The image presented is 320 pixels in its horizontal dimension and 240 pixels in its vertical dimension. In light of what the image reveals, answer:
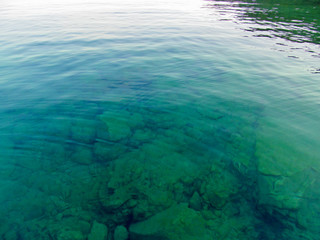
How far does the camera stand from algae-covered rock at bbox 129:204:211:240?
14.7 feet

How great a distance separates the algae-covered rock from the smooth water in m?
0.03

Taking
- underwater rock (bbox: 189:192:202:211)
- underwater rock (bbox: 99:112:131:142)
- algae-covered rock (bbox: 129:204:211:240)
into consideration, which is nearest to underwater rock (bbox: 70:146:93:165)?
underwater rock (bbox: 99:112:131:142)

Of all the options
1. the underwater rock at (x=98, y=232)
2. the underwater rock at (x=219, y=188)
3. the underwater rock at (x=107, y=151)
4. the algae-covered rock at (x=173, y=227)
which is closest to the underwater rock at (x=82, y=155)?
the underwater rock at (x=107, y=151)

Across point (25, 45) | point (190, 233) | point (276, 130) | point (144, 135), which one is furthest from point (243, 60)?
point (25, 45)

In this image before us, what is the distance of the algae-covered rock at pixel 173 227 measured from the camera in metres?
4.48

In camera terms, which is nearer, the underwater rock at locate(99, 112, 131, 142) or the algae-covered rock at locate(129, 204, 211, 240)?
the algae-covered rock at locate(129, 204, 211, 240)

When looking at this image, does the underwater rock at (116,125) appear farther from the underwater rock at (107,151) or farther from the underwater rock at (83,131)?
the underwater rock at (83,131)

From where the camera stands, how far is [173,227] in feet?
15.3

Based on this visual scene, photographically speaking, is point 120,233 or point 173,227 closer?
point 120,233

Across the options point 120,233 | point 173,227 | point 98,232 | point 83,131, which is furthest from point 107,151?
point 173,227

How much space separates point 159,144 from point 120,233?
3.14 m

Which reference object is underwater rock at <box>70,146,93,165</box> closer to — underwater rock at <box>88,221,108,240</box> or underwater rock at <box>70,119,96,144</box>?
underwater rock at <box>70,119,96,144</box>

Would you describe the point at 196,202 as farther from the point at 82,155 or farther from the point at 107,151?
the point at 82,155

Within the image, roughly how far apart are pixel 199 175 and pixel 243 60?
10578 millimetres
